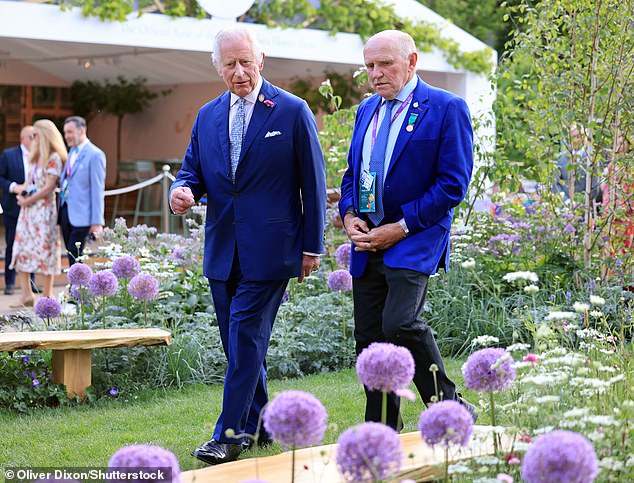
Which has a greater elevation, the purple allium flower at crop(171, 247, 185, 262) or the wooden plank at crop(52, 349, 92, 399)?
the purple allium flower at crop(171, 247, 185, 262)

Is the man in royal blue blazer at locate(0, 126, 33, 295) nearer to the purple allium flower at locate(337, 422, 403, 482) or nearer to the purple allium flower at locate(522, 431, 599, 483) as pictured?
the purple allium flower at locate(337, 422, 403, 482)

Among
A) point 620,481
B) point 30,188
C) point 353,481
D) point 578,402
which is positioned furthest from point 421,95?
point 30,188

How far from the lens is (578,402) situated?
129 inches

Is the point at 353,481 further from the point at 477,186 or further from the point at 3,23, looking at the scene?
the point at 3,23

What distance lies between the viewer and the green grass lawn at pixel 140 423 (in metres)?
4.63

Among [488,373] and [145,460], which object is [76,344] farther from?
[145,460]

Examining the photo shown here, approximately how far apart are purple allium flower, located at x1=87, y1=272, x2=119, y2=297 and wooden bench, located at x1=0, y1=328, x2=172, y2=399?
44 cm

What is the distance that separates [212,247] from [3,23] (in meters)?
7.66

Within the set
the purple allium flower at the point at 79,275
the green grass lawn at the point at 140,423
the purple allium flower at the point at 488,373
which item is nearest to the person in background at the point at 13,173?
the purple allium flower at the point at 79,275

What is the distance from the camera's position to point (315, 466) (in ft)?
11.7

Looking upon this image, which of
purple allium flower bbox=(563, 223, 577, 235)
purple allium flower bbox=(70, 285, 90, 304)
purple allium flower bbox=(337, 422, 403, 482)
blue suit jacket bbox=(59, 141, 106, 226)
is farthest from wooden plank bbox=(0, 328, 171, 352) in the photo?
blue suit jacket bbox=(59, 141, 106, 226)

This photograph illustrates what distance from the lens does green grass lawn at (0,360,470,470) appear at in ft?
15.2

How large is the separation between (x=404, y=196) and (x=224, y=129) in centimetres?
84

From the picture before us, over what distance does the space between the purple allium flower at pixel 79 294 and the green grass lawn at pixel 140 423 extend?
0.98m
